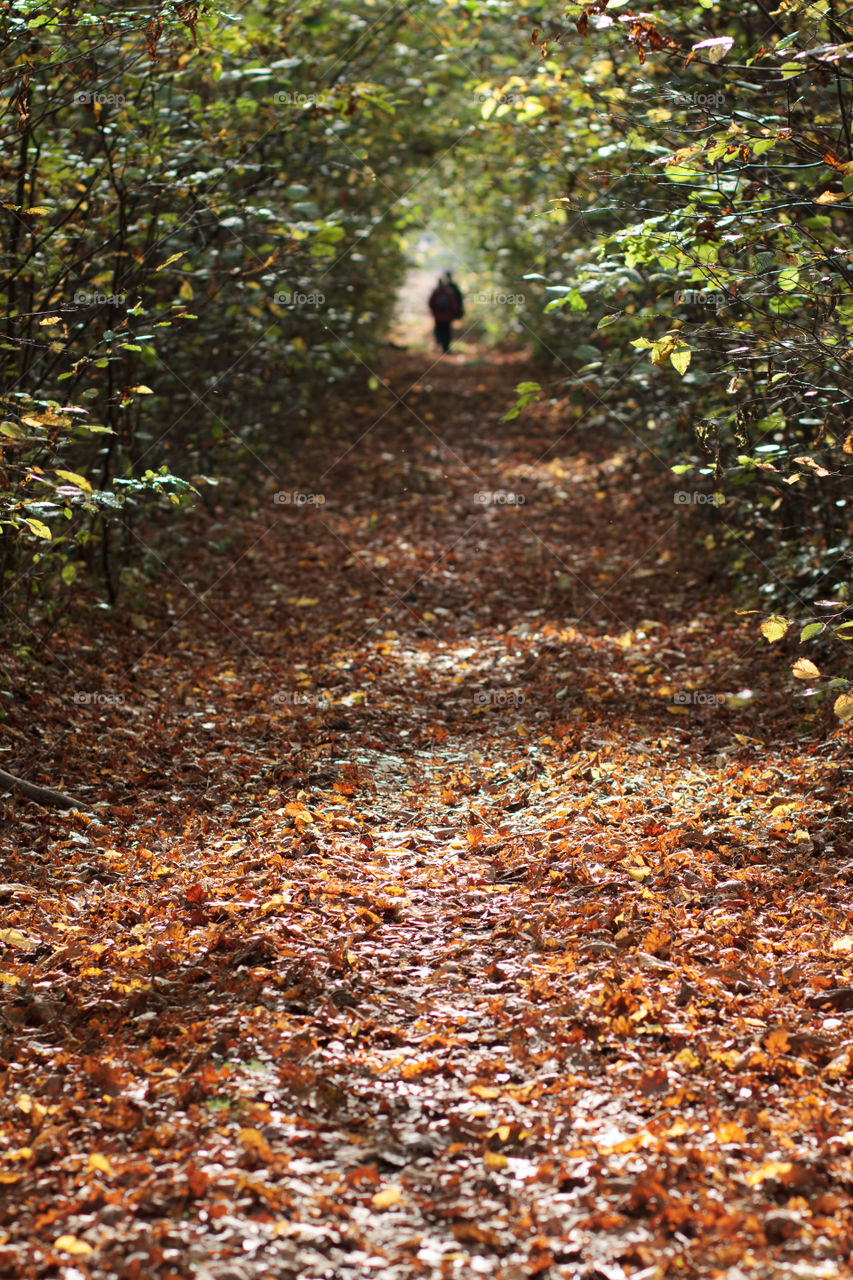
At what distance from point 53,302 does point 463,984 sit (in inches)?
171

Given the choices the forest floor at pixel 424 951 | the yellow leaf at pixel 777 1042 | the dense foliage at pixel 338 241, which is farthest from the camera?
the dense foliage at pixel 338 241

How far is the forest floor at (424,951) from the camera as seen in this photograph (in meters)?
2.54

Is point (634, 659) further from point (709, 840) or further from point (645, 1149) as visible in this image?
point (645, 1149)

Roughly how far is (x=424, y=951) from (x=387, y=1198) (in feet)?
4.05

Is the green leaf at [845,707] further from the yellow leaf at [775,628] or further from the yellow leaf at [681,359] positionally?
the yellow leaf at [681,359]

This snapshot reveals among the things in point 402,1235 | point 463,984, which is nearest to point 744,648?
point 463,984

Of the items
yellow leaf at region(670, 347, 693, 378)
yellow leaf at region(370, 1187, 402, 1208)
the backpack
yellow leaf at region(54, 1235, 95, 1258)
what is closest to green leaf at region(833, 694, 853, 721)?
yellow leaf at region(670, 347, 693, 378)

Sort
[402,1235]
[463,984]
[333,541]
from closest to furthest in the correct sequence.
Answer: [402,1235] → [463,984] → [333,541]

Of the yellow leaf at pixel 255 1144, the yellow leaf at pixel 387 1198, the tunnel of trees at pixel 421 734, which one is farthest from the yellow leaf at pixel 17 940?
the yellow leaf at pixel 387 1198

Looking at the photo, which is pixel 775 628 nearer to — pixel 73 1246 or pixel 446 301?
pixel 73 1246

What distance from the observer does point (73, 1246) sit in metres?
2.41

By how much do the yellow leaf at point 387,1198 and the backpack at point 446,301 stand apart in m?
14.7

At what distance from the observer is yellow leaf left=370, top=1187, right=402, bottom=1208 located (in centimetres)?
A: 260

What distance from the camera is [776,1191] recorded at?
8.44ft
